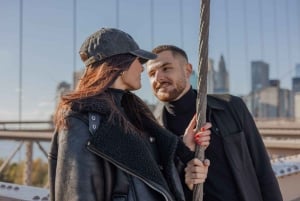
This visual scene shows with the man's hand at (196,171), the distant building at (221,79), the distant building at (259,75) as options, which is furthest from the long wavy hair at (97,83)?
the distant building at (259,75)

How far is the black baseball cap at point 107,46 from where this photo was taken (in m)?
1.06

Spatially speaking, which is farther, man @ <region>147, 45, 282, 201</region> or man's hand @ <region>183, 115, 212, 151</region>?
man @ <region>147, 45, 282, 201</region>

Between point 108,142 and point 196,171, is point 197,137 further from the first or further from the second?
point 108,142

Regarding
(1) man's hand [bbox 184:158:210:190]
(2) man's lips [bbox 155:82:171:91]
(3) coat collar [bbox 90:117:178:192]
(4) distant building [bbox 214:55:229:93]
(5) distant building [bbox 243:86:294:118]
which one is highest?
(4) distant building [bbox 214:55:229:93]

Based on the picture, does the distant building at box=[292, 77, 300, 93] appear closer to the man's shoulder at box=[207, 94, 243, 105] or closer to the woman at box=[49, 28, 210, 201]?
the man's shoulder at box=[207, 94, 243, 105]

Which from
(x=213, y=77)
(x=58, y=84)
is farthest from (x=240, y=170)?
(x=213, y=77)

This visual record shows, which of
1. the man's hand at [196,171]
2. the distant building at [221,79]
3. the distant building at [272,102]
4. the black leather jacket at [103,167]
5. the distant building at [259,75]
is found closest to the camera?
the black leather jacket at [103,167]

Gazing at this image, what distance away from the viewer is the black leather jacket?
→ 0.95m

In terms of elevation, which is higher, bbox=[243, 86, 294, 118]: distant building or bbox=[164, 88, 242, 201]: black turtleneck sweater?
bbox=[243, 86, 294, 118]: distant building

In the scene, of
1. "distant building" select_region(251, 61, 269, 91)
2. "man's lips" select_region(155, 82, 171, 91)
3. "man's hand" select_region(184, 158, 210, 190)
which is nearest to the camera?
"man's hand" select_region(184, 158, 210, 190)

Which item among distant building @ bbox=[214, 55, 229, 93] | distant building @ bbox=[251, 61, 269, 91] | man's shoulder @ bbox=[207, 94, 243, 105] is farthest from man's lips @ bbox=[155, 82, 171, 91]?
distant building @ bbox=[251, 61, 269, 91]

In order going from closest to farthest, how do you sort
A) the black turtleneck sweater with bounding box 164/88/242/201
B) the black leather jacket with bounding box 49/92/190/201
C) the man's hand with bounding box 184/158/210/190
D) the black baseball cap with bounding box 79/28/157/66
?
the black leather jacket with bounding box 49/92/190/201 < the black baseball cap with bounding box 79/28/157/66 < the man's hand with bounding box 184/158/210/190 < the black turtleneck sweater with bounding box 164/88/242/201

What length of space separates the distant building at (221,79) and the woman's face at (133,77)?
16.9 meters

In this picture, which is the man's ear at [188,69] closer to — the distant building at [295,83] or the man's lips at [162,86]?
the man's lips at [162,86]
